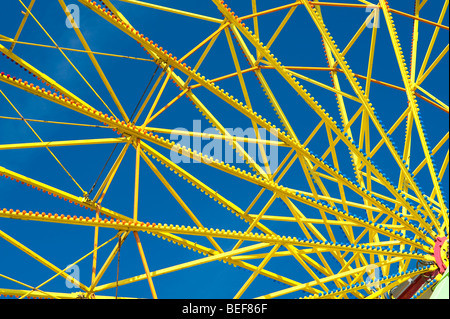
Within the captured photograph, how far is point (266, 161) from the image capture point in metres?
23.2

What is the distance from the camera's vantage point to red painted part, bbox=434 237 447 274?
19633 mm

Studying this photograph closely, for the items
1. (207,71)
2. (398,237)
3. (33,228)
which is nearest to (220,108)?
(207,71)

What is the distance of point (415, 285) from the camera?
21.3m

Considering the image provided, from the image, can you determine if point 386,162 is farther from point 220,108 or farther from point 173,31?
point 173,31

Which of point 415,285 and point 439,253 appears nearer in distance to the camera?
point 439,253

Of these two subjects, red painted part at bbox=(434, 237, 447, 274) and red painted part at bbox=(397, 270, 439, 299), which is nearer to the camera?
red painted part at bbox=(434, 237, 447, 274)

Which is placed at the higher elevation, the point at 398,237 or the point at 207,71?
the point at 207,71

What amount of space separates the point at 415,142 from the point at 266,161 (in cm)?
1999

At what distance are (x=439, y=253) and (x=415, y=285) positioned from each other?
1.99 m

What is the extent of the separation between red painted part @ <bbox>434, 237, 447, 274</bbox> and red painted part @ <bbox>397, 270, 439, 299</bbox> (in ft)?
2.04

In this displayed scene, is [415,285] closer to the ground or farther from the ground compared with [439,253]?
closer to the ground
